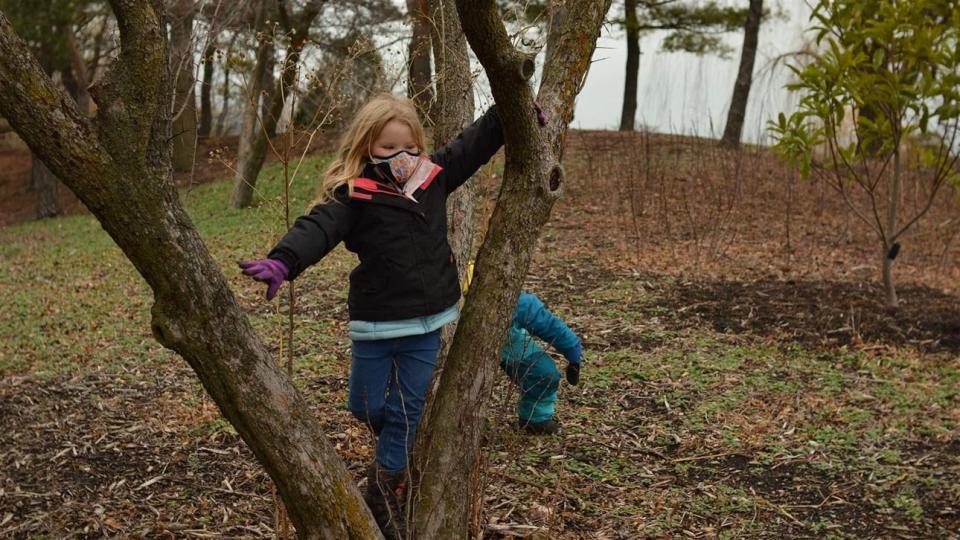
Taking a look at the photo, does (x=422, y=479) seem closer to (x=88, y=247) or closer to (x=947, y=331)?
(x=947, y=331)

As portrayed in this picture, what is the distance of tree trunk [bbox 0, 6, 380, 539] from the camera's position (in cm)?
204

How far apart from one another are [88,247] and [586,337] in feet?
25.3

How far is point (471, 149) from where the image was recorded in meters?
2.98

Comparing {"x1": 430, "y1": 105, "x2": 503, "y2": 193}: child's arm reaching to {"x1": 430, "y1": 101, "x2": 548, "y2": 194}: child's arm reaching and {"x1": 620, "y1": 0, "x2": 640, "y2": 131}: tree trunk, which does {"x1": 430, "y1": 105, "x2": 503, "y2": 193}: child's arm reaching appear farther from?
{"x1": 620, "y1": 0, "x2": 640, "y2": 131}: tree trunk

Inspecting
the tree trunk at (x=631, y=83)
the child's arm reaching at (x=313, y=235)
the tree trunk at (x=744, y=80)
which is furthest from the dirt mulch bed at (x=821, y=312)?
the tree trunk at (x=631, y=83)

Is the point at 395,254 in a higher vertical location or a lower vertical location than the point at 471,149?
lower

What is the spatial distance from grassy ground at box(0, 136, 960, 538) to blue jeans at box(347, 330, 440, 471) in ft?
1.03

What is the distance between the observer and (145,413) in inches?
181

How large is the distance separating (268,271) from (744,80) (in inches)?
525

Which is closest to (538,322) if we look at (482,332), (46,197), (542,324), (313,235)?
(542,324)

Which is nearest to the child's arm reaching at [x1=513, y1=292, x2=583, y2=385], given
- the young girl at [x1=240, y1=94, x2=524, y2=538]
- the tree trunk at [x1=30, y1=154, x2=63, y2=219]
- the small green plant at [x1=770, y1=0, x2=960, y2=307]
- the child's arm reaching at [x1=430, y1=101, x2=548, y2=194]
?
the young girl at [x1=240, y1=94, x2=524, y2=538]

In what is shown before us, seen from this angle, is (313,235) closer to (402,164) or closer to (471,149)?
(402,164)

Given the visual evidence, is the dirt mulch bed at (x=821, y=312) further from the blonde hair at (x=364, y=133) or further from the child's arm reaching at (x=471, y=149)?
the blonde hair at (x=364, y=133)

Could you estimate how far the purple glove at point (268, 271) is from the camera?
7.47 feet
